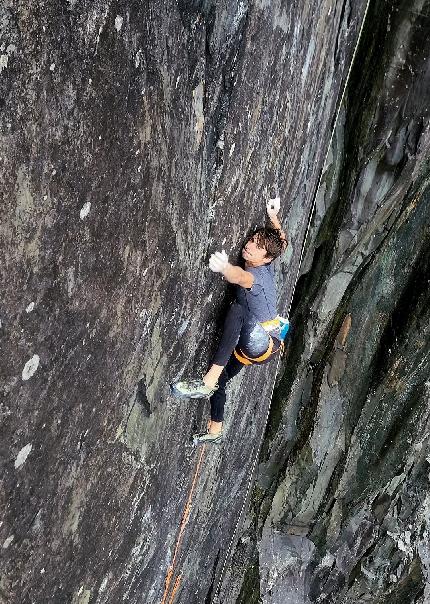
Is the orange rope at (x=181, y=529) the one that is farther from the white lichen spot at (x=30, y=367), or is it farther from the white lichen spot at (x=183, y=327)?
the white lichen spot at (x=30, y=367)

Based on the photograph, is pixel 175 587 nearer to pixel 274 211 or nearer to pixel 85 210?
pixel 274 211

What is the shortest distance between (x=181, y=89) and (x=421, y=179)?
503 centimetres

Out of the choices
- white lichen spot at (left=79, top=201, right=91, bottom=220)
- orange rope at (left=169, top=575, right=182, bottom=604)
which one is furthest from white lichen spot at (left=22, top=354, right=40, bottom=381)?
orange rope at (left=169, top=575, right=182, bottom=604)

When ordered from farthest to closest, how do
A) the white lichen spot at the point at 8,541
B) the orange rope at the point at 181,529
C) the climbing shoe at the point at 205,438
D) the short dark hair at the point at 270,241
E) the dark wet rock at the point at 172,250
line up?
the orange rope at the point at 181,529, the climbing shoe at the point at 205,438, the short dark hair at the point at 270,241, the white lichen spot at the point at 8,541, the dark wet rock at the point at 172,250

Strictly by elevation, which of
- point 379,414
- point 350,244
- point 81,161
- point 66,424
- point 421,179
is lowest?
point 379,414

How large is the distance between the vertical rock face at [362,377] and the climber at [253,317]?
7.38 ft

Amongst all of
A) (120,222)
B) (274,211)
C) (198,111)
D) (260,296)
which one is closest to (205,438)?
(260,296)

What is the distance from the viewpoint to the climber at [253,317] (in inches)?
210

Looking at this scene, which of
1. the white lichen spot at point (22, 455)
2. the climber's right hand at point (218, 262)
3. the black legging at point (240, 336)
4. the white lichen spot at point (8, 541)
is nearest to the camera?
the white lichen spot at point (22, 455)

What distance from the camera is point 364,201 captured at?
7.96 metres

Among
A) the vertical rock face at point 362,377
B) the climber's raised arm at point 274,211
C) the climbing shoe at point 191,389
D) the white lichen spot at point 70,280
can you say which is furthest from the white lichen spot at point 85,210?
the vertical rock face at point 362,377

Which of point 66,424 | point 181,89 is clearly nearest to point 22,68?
point 181,89

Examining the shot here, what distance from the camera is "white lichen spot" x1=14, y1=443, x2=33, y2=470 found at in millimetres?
3402

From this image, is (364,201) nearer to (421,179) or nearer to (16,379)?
(421,179)
